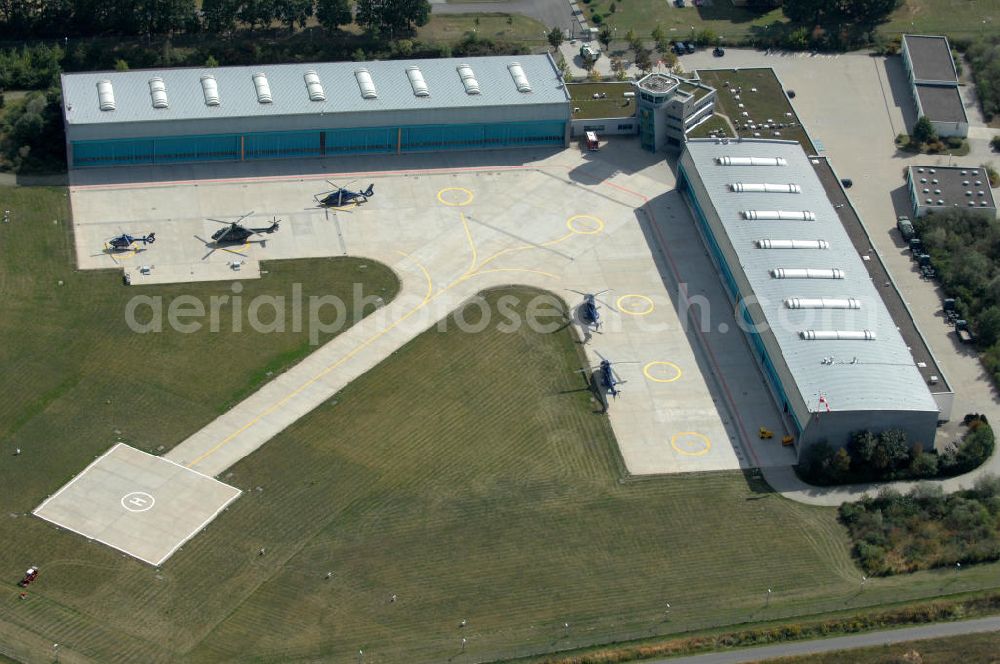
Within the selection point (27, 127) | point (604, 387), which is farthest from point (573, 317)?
point (27, 127)

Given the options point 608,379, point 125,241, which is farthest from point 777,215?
point 125,241

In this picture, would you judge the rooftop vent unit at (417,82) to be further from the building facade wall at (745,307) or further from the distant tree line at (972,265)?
the distant tree line at (972,265)

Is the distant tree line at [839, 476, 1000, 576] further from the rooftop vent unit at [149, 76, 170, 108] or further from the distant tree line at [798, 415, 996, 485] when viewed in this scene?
the rooftop vent unit at [149, 76, 170, 108]

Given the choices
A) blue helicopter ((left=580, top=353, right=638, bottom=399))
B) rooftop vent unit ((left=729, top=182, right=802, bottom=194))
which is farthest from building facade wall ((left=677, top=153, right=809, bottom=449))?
blue helicopter ((left=580, top=353, right=638, bottom=399))

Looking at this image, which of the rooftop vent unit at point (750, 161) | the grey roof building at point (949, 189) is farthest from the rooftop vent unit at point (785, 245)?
the grey roof building at point (949, 189)

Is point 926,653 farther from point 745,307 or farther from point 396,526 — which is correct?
point 396,526

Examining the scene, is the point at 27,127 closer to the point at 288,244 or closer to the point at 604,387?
the point at 288,244

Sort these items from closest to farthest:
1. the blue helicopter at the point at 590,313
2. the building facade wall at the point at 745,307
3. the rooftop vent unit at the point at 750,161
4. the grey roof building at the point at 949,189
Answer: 1. the building facade wall at the point at 745,307
2. the blue helicopter at the point at 590,313
3. the rooftop vent unit at the point at 750,161
4. the grey roof building at the point at 949,189
